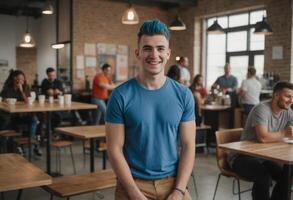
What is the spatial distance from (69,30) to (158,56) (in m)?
7.51

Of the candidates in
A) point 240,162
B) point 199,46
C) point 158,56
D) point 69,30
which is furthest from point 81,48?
point 158,56

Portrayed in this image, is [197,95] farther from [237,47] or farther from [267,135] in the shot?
[237,47]

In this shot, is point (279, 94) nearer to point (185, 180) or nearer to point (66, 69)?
point (185, 180)

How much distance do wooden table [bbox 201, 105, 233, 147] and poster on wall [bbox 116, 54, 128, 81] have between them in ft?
11.0

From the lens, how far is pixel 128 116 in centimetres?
171


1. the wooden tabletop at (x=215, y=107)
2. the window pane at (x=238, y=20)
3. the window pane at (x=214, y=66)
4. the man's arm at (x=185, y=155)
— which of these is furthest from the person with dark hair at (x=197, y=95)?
the man's arm at (x=185, y=155)

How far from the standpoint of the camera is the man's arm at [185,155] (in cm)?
177

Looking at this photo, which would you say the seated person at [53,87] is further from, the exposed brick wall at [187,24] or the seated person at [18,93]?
the exposed brick wall at [187,24]

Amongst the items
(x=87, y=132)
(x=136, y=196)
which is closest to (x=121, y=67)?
(x=87, y=132)

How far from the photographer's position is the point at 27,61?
1246cm

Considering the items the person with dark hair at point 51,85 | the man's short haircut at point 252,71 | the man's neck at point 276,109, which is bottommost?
the man's neck at point 276,109

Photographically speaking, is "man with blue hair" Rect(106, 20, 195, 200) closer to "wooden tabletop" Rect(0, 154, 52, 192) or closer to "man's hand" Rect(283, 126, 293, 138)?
"wooden tabletop" Rect(0, 154, 52, 192)

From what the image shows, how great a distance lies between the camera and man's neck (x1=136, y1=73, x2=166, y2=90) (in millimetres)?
1746

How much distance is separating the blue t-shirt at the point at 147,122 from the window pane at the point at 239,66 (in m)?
7.25
